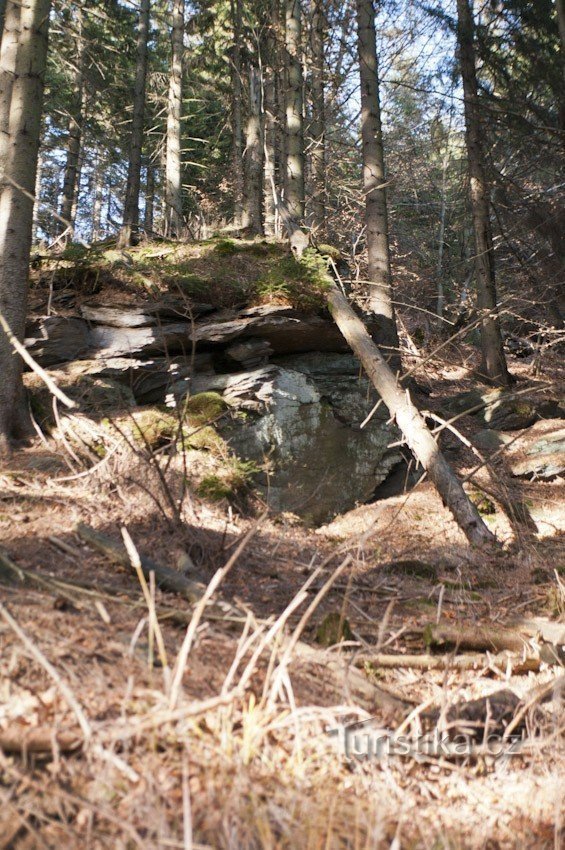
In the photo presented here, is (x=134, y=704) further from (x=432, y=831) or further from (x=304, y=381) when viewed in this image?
(x=304, y=381)

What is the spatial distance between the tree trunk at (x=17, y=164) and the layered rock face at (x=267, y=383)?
0.85m

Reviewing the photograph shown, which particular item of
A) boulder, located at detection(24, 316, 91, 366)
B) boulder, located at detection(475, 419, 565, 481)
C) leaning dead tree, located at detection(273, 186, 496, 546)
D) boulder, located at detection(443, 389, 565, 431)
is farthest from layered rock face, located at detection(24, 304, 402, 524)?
boulder, located at detection(443, 389, 565, 431)

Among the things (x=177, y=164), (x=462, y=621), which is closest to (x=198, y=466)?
(x=462, y=621)

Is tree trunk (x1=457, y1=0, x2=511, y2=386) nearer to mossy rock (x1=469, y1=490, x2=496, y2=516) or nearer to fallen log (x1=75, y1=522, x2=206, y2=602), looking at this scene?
mossy rock (x1=469, y1=490, x2=496, y2=516)

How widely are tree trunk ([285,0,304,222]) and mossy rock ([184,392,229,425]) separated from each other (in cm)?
526

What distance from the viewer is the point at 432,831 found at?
88.3 inches

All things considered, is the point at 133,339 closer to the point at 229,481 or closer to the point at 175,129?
the point at 229,481

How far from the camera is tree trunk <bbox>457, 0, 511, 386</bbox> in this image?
11812 millimetres

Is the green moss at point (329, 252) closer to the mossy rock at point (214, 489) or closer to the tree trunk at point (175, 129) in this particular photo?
the mossy rock at point (214, 489)

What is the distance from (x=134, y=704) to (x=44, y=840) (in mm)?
549

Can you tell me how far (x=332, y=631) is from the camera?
346cm

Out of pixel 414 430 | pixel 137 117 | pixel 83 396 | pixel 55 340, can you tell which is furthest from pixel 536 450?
pixel 137 117

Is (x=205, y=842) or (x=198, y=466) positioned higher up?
(x=198, y=466)

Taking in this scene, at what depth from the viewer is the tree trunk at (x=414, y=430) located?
6492 millimetres
